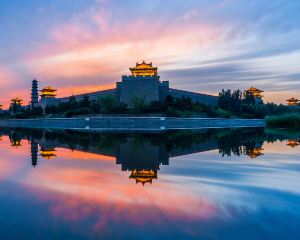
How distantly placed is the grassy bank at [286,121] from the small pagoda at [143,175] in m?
14.8

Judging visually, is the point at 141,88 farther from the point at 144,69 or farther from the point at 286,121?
the point at 286,121

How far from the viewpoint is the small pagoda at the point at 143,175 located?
5.09 metres

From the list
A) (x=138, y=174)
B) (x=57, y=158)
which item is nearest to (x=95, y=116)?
(x=57, y=158)

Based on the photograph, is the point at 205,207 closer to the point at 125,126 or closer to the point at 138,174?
the point at 138,174

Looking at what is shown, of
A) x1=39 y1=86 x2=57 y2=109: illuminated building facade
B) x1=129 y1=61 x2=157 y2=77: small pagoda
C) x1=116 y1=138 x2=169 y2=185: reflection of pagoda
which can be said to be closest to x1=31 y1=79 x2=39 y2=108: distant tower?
x1=39 y1=86 x2=57 y2=109: illuminated building facade

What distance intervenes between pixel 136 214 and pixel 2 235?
1163 mm

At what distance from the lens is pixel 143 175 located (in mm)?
5473

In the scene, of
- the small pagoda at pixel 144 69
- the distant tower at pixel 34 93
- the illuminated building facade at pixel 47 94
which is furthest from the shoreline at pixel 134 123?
the distant tower at pixel 34 93

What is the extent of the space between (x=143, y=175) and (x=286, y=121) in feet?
52.4

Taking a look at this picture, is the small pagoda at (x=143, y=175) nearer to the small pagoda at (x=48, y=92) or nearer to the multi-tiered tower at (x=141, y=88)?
the multi-tiered tower at (x=141, y=88)

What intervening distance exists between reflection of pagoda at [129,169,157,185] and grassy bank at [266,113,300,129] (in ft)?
48.6

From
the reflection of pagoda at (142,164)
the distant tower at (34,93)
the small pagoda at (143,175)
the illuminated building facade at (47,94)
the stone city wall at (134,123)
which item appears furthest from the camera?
the distant tower at (34,93)

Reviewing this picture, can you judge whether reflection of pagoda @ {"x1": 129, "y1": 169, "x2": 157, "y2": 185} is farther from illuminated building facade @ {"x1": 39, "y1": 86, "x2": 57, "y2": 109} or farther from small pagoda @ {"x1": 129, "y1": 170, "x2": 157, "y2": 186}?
illuminated building facade @ {"x1": 39, "y1": 86, "x2": 57, "y2": 109}

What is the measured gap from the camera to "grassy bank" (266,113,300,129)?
737 inches
